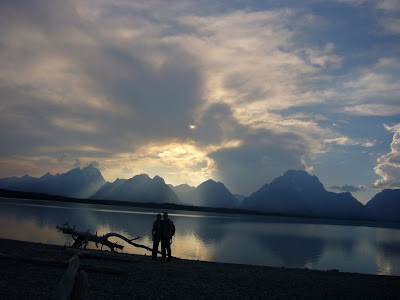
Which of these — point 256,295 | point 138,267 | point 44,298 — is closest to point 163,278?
point 138,267

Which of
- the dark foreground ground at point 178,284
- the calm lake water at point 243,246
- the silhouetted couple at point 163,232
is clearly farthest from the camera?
the calm lake water at point 243,246

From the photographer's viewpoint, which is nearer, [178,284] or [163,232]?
[178,284]

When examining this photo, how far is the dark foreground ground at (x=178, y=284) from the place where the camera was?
511 inches

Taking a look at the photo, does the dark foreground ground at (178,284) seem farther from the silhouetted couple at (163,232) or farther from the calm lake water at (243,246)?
the calm lake water at (243,246)

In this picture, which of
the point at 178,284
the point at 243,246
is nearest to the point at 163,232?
the point at 178,284

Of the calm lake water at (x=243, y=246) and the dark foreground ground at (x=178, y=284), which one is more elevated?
the dark foreground ground at (x=178, y=284)

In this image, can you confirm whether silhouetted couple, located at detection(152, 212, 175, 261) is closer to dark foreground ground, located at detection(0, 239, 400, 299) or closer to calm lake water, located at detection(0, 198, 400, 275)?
dark foreground ground, located at detection(0, 239, 400, 299)

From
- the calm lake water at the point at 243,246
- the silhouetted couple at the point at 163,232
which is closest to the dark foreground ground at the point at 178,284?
the silhouetted couple at the point at 163,232

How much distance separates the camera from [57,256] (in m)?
20.8

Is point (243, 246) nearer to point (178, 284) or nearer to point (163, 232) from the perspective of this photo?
point (163, 232)

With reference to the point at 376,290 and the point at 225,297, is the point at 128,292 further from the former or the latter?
the point at 376,290

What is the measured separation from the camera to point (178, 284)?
15.5 metres

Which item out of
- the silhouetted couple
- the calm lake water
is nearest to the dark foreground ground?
the silhouetted couple

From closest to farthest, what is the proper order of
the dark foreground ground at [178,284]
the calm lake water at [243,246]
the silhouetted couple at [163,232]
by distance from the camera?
the dark foreground ground at [178,284]
the silhouetted couple at [163,232]
the calm lake water at [243,246]
